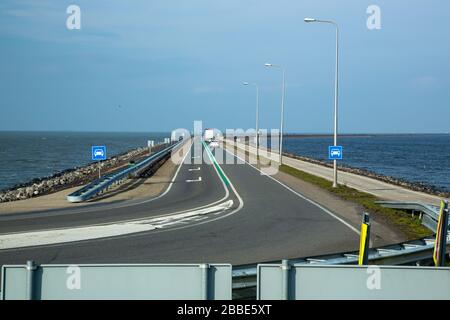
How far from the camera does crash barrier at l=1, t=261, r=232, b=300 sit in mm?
6273

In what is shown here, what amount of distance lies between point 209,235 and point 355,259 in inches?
276

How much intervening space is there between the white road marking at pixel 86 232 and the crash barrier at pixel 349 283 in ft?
33.3

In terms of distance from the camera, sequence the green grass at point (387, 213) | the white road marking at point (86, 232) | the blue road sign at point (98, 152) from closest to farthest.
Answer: the white road marking at point (86, 232) < the green grass at point (387, 213) < the blue road sign at point (98, 152)

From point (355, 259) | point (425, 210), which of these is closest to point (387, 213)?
point (425, 210)

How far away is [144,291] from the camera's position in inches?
250

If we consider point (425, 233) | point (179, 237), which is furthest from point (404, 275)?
point (425, 233)

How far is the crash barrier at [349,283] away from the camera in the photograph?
6.26m

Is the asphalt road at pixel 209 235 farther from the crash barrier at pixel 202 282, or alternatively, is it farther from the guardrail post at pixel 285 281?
the guardrail post at pixel 285 281

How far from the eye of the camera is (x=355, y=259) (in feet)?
32.9

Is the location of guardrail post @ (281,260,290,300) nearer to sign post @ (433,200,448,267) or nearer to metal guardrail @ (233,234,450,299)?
metal guardrail @ (233,234,450,299)

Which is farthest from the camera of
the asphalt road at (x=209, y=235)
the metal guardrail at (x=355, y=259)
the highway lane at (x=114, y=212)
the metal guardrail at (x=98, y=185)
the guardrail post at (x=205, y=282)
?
the metal guardrail at (x=98, y=185)

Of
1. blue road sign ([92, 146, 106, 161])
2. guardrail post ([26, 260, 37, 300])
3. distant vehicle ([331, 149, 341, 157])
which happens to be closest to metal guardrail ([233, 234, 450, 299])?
guardrail post ([26, 260, 37, 300])

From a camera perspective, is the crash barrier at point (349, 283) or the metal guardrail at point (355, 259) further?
the metal guardrail at point (355, 259)

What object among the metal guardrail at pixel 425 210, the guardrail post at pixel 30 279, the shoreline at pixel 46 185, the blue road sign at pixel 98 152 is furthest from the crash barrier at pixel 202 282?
the shoreline at pixel 46 185
